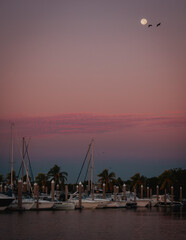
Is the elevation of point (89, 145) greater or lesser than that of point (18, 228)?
greater

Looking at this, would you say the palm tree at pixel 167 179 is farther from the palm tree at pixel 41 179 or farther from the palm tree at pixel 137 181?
the palm tree at pixel 41 179

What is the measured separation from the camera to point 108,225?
59.2m

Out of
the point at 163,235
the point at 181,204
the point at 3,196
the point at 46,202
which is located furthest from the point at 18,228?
the point at 181,204

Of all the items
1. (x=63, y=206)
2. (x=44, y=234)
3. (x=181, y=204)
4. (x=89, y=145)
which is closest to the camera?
(x=44, y=234)

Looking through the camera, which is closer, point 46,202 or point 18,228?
point 18,228

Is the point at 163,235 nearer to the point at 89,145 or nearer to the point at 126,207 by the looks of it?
the point at 89,145

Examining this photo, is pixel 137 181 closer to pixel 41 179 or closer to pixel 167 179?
pixel 167 179

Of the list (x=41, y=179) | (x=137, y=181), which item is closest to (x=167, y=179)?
(x=137, y=181)

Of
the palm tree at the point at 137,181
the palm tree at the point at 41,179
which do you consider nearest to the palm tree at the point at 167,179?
the palm tree at the point at 137,181

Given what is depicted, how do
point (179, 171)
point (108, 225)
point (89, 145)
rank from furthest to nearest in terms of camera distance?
point (179, 171) → point (89, 145) → point (108, 225)

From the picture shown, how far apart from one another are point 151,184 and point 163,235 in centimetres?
13249

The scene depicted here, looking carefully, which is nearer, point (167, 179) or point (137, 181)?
point (167, 179)

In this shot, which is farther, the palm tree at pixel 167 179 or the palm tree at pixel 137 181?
the palm tree at pixel 137 181

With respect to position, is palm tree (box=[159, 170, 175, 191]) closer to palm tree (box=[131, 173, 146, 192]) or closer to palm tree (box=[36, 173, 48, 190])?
palm tree (box=[131, 173, 146, 192])
